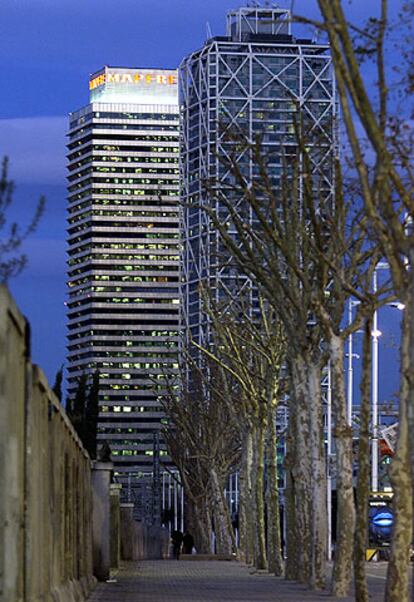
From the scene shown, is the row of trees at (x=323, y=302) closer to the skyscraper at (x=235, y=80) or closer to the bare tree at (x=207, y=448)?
the bare tree at (x=207, y=448)

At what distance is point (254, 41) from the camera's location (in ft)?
568

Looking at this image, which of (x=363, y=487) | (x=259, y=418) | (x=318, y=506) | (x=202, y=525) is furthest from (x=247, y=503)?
(x=202, y=525)

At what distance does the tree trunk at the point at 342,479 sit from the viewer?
30.4 metres

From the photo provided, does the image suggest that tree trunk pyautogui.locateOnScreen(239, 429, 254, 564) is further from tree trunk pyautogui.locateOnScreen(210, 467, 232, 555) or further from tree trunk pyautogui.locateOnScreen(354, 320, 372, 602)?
tree trunk pyautogui.locateOnScreen(354, 320, 372, 602)

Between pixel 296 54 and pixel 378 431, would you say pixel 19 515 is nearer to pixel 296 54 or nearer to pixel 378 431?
pixel 378 431

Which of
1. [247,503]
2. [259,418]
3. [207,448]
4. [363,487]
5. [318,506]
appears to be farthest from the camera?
[207,448]

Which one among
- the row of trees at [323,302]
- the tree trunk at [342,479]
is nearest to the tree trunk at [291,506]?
the row of trees at [323,302]

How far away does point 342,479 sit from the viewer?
30.8 meters

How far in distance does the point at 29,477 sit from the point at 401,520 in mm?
10849

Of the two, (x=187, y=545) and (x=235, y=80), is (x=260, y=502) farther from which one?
(x=235, y=80)

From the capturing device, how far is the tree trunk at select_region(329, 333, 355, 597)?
3044 centimetres

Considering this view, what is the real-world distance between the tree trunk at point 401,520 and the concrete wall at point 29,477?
447cm

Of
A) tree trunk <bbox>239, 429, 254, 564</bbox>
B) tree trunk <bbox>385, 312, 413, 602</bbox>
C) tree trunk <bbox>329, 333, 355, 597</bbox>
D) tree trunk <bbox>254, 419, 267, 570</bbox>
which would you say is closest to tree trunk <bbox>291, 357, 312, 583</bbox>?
tree trunk <bbox>329, 333, 355, 597</bbox>

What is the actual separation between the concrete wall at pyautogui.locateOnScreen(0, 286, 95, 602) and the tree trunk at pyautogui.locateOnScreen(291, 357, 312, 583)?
16.0m
